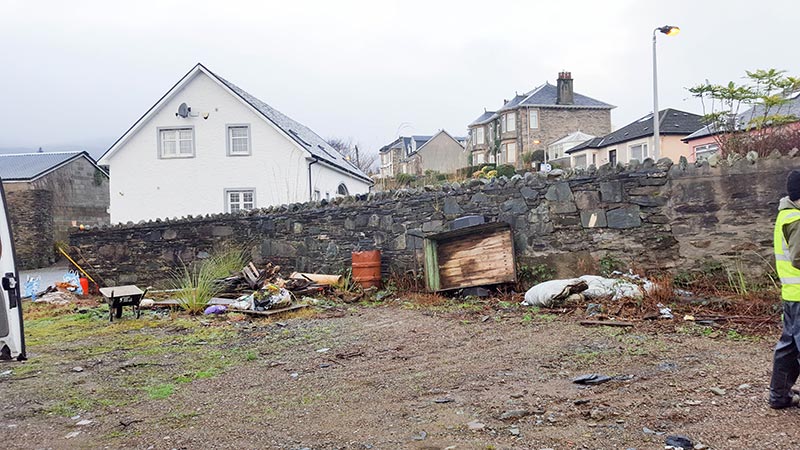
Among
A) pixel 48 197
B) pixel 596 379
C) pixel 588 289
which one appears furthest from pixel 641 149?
pixel 48 197

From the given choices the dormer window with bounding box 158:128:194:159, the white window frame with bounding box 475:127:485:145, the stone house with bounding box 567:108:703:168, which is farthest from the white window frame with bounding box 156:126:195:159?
the white window frame with bounding box 475:127:485:145

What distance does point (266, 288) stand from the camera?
10.1 m

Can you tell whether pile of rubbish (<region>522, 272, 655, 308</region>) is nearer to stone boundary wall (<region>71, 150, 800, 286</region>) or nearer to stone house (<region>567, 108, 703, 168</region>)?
stone boundary wall (<region>71, 150, 800, 286</region>)

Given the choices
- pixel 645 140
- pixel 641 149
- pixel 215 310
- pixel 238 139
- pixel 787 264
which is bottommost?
pixel 215 310

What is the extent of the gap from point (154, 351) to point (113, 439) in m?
3.03

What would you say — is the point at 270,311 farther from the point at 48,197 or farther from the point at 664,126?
the point at 664,126

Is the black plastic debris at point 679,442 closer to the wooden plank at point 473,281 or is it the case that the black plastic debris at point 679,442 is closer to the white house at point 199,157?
the wooden plank at point 473,281

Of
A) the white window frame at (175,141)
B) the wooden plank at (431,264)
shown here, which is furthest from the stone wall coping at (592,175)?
the white window frame at (175,141)

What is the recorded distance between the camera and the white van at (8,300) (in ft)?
13.9

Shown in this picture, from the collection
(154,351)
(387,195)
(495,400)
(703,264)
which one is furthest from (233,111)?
(495,400)

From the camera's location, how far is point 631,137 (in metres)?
31.3

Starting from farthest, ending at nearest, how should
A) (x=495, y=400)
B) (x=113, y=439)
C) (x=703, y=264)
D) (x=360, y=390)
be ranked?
(x=703, y=264) < (x=360, y=390) < (x=495, y=400) < (x=113, y=439)

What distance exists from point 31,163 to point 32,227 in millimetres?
4770

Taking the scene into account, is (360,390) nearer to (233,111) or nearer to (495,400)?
(495,400)
